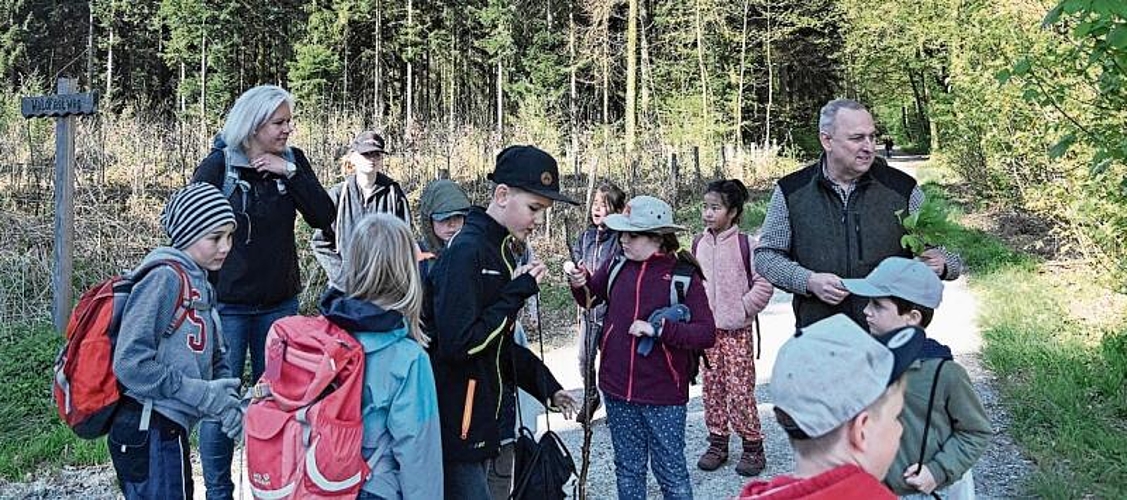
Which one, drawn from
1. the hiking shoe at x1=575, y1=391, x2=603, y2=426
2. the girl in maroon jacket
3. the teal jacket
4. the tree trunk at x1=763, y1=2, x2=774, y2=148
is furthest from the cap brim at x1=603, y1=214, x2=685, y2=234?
the tree trunk at x1=763, y1=2, x2=774, y2=148

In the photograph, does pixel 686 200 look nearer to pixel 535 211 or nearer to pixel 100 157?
pixel 100 157

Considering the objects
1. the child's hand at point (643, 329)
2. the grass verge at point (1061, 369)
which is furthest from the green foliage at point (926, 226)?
the child's hand at point (643, 329)

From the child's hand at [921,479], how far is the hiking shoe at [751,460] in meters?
2.65

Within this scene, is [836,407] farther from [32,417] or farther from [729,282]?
[32,417]

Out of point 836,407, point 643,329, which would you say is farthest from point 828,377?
point 643,329

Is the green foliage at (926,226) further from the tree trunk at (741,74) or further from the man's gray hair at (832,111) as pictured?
the tree trunk at (741,74)

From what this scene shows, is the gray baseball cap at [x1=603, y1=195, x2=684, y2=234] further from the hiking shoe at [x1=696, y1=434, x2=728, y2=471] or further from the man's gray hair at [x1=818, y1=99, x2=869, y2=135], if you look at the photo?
the hiking shoe at [x1=696, y1=434, x2=728, y2=471]

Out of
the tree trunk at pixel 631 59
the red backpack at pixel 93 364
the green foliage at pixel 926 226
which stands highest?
the tree trunk at pixel 631 59

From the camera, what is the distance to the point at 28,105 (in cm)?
697

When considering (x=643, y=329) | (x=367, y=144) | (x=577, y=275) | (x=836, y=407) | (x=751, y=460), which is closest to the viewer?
(x=836, y=407)

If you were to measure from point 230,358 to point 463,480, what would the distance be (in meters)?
1.49

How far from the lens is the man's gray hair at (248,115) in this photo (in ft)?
13.5

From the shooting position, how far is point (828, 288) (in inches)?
144

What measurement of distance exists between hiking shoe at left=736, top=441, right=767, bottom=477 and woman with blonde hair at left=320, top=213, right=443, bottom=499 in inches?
118
